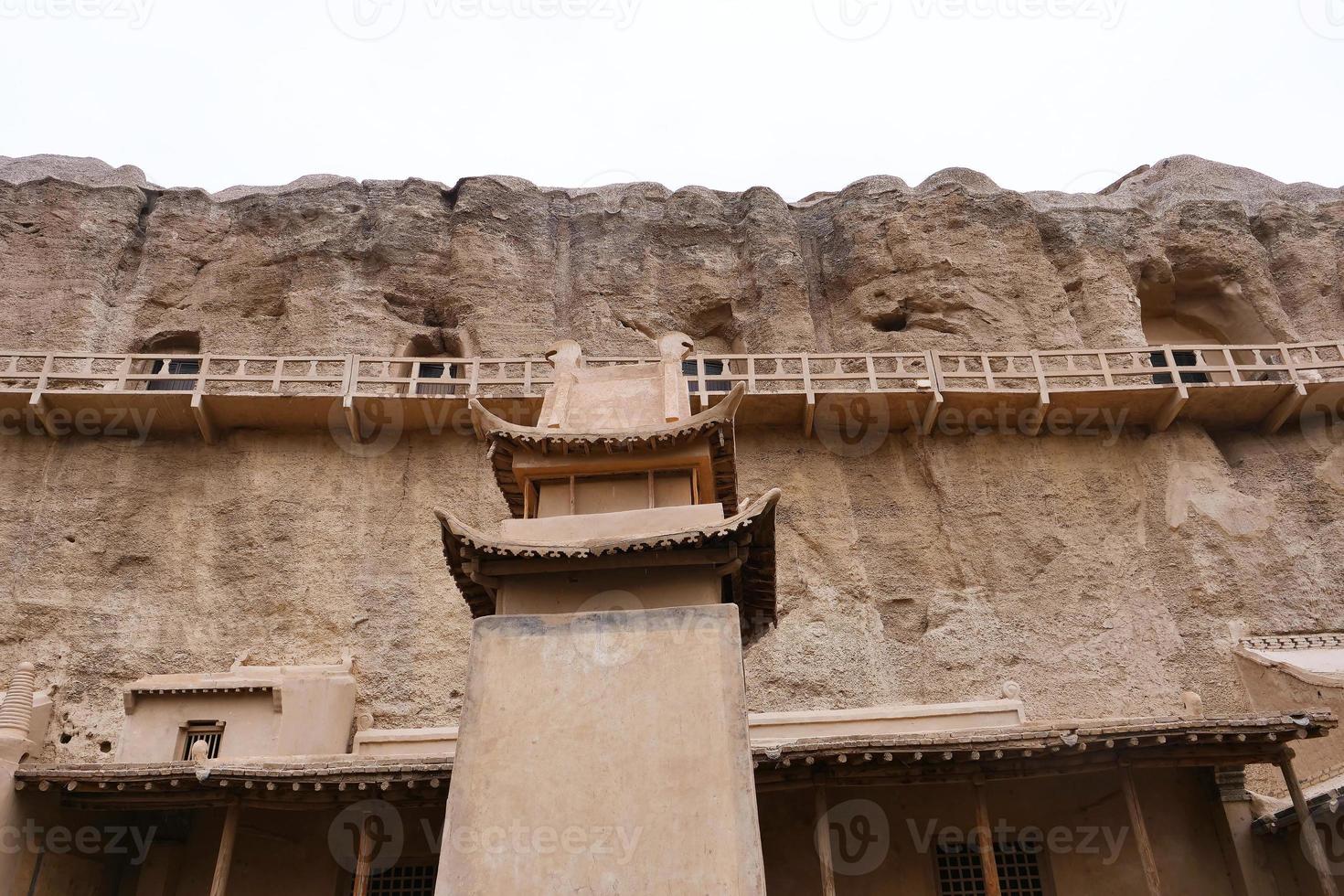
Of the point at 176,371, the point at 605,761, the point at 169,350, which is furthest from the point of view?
the point at 169,350

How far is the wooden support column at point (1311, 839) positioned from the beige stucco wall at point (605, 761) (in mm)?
6902

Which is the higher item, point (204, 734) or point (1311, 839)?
point (204, 734)

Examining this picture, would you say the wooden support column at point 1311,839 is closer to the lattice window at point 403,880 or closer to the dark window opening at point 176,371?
the lattice window at point 403,880

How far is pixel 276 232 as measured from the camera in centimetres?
3089

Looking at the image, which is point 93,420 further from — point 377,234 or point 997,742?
point 997,742

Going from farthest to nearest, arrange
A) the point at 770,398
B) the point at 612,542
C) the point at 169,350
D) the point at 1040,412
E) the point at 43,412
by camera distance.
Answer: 1. the point at 169,350
2. the point at 1040,412
3. the point at 770,398
4. the point at 43,412
5. the point at 612,542

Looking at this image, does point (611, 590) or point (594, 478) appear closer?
point (611, 590)

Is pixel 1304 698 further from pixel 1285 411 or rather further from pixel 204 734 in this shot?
pixel 204 734

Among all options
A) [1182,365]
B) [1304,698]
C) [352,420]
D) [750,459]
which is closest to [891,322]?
[750,459]

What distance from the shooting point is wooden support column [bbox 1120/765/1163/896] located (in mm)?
12180

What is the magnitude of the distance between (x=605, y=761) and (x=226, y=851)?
595 cm

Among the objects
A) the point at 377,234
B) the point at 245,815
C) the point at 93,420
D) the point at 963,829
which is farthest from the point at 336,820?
the point at 377,234

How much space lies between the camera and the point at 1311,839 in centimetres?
1221

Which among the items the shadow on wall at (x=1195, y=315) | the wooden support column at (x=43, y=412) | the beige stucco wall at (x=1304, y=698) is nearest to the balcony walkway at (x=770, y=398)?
the wooden support column at (x=43, y=412)
